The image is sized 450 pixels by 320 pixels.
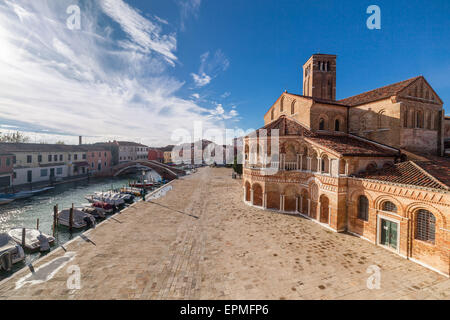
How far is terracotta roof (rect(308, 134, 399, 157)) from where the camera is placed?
1237cm

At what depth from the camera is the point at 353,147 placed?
13.3 metres

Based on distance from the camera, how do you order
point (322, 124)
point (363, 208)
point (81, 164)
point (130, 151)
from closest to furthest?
point (363, 208) → point (322, 124) → point (81, 164) → point (130, 151)

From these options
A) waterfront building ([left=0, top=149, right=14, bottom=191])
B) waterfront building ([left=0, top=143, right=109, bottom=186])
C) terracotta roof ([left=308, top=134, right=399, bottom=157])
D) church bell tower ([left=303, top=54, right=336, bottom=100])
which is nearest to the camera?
terracotta roof ([left=308, top=134, right=399, bottom=157])

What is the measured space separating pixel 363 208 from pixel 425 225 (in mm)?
2987

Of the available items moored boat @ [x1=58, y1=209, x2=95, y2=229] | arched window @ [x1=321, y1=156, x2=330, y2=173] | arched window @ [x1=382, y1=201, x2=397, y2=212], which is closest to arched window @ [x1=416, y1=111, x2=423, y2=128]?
arched window @ [x1=321, y1=156, x2=330, y2=173]

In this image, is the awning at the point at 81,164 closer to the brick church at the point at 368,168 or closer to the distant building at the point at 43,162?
the distant building at the point at 43,162

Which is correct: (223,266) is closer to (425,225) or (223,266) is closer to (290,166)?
(425,225)

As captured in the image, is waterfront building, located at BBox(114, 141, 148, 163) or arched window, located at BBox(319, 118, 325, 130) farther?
waterfront building, located at BBox(114, 141, 148, 163)

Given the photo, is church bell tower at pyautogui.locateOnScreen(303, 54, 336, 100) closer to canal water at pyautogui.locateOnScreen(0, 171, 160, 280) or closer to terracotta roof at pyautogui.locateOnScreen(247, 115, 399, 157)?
terracotta roof at pyautogui.locateOnScreen(247, 115, 399, 157)

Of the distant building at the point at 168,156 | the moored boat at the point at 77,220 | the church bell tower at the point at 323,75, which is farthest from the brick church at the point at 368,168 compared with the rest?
the distant building at the point at 168,156

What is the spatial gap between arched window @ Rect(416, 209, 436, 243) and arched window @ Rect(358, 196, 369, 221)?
98.0 inches

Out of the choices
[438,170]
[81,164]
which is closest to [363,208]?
[438,170]
